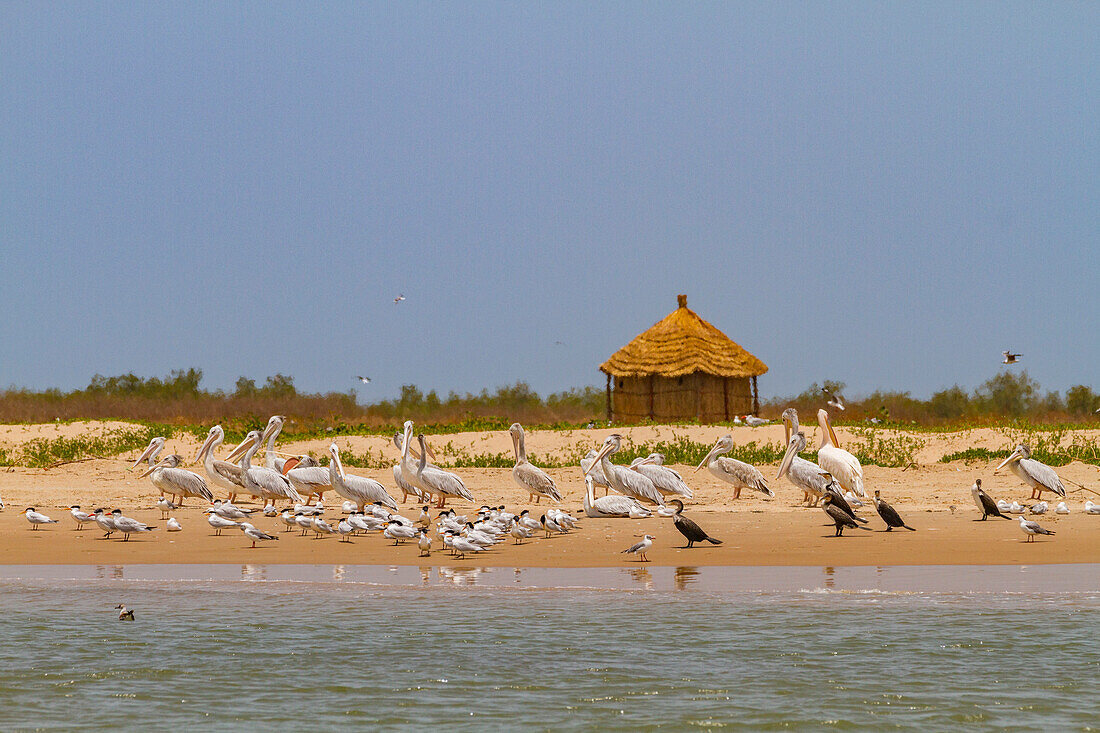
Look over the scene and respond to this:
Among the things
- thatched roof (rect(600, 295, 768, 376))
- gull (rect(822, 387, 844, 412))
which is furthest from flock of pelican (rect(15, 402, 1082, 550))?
thatched roof (rect(600, 295, 768, 376))

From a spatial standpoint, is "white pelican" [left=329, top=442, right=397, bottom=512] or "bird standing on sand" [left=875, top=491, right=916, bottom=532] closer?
"bird standing on sand" [left=875, top=491, right=916, bottom=532]

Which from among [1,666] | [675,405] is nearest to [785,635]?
[1,666]

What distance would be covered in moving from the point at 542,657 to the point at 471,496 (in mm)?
9277

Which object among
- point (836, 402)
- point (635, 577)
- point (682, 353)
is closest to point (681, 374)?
point (682, 353)

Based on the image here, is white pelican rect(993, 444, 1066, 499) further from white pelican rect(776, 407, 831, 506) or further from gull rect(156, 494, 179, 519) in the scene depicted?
gull rect(156, 494, 179, 519)

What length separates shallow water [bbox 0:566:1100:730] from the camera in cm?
781

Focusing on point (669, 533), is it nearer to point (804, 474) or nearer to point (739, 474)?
point (804, 474)

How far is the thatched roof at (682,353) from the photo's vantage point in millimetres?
35125

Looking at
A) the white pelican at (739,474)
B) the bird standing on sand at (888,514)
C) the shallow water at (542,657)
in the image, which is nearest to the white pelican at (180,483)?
the shallow water at (542,657)

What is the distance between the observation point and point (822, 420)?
808 inches

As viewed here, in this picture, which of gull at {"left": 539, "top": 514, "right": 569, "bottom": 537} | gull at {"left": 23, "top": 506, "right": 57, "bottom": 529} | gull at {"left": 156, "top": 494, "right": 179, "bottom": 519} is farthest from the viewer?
gull at {"left": 156, "top": 494, "right": 179, "bottom": 519}

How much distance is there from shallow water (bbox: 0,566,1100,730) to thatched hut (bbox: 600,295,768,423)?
23.3 m

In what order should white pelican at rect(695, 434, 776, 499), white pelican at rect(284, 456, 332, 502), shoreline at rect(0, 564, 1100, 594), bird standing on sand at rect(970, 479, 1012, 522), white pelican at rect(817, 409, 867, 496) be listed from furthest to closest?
1. white pelican at rect(284, 456, 332, 502)
2. white pelican at rect(695, 434, 776, 499)
3. white pelican at rect(817, 409, 867, 496)
4. bird standing on sand at rect(970, 479, 1012, 522)
5. shoreline at rect(0, 564, 1100, 594)

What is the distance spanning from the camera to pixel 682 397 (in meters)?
35.7
